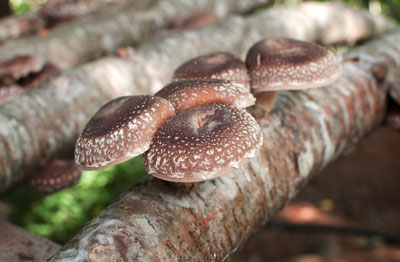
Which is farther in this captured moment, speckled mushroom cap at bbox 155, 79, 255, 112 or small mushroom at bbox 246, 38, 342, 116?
small mushroom at bbox 246, 38, 342, 116

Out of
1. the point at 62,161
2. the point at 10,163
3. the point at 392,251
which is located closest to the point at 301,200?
the point at 392,251

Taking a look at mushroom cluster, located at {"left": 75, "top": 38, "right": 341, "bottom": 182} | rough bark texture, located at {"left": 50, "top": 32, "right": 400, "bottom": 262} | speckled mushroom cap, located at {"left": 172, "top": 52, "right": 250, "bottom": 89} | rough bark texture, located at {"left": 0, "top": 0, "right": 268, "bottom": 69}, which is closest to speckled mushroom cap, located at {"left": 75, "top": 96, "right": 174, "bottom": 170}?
mushroom cluster, located at {"left": 75, "top": 38, "right": 341, "bottom": 182}

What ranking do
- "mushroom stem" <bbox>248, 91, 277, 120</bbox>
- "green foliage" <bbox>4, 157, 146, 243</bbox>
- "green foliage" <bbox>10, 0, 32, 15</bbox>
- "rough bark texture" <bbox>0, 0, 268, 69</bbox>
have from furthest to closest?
"green foliage" <bbox>10, 0, 32, 15</bbox>, "rough bark texture" <bbox>0, 0, 268, 69</bbox>, "green foliage" <bbox>4, 157, 146, 243</bbox>, "mushroom stem" <bbox>248, 91, 277, 120</bbox>

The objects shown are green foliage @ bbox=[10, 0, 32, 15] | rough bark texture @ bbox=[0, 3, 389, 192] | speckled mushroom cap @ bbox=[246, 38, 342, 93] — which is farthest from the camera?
green foliage @ bbox=[10, 0, 32, 15]

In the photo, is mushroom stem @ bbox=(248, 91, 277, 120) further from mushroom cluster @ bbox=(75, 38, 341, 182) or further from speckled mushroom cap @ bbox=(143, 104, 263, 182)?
speckled mushroom cap @ bbox=(143, 104, 263, 182)

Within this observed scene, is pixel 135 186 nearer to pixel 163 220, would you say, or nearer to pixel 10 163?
pixel 163 220

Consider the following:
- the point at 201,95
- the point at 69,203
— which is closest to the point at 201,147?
the point at 201,95

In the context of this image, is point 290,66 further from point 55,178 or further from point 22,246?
point 55,178
